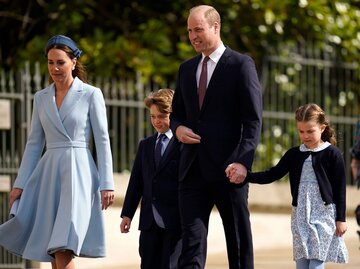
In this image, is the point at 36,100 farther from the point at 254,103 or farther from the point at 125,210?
the point at 254,103

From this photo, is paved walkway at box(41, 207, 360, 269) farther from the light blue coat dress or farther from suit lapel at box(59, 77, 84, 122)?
suit lapel at box(59, 77, 84, 122)

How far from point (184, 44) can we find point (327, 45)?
5.27 ft

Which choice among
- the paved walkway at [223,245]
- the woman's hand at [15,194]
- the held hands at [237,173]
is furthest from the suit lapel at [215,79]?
the paved walkway at [223,245]

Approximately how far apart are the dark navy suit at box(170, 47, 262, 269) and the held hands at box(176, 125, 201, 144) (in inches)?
1.3

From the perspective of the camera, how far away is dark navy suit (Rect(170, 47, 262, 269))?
27.3 ft

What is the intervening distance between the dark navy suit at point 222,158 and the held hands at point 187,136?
34mm

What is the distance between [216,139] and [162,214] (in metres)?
1.14

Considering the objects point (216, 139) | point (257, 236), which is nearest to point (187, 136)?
point (216, 139)

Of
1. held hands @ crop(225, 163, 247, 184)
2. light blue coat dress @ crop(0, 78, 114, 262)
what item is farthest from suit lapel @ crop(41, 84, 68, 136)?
held hands @ crop(225, 163, 247, 184)

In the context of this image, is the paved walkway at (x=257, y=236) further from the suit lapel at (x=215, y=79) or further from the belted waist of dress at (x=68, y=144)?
the suit lapel at (x=215, y=79)

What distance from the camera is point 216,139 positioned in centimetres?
834

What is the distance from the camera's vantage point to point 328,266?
11.9 m

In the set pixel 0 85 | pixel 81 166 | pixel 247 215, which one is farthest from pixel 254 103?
pixel 0 85

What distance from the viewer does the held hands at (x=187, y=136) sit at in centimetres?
837
